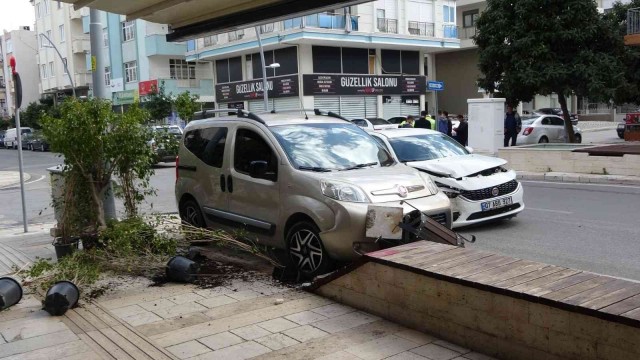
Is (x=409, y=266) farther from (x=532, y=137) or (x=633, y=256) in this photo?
(x=532, y=137)

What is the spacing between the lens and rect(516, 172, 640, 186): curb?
13992mm

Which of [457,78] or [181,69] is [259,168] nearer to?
[181,69]

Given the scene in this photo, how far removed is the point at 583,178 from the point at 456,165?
6.82 metres

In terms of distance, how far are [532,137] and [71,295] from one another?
2350 cm

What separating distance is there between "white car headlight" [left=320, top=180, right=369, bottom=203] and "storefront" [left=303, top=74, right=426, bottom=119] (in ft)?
98.8

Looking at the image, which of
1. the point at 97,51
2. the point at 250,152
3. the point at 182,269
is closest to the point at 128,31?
the point at 97,51

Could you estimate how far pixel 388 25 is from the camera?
38500 millimetres

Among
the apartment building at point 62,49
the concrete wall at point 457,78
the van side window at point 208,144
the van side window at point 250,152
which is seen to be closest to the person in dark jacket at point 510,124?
the van side window at point 208,144

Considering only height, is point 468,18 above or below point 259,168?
above

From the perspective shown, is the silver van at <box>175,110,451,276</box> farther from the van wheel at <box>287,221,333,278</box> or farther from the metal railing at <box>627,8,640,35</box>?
the metal railing at <box>627,8,640,35</box>

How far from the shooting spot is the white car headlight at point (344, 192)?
6121mm

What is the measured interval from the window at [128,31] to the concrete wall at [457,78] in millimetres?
25944

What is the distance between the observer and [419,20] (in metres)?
40.5

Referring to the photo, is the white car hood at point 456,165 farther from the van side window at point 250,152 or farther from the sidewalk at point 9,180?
the sidewalk at point 9,180
